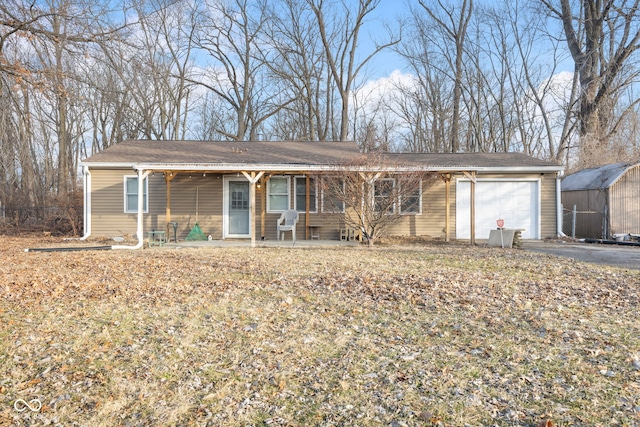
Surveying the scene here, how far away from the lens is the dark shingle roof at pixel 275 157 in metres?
13.7

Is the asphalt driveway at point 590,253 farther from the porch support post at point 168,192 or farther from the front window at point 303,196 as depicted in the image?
the porch support post at point 168,192

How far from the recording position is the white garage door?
15148 mm

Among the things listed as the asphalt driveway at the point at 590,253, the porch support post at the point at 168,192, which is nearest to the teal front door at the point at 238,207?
the porch support post at the point at 168,192

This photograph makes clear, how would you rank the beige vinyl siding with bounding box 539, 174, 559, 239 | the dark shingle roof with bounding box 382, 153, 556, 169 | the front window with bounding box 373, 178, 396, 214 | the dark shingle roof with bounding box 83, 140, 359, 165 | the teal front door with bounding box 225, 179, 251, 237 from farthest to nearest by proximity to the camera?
the beige vinyl siding with bounding box 539, 174, 559, 239 → the teal front door with bounding box 225, 179, 251, 237 → the dark shingle roof with bounding box 382, 153, 556, 169 → the dark shingle roof with bounding box 83, 140, 359, 165 → the front window with bounding box 373, 178, 396, 214

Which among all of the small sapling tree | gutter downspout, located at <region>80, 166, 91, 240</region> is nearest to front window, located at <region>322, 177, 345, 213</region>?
the small sapling tree

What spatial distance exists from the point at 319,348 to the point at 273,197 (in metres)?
10.9

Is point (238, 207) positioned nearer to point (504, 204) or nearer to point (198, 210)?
point (198, 210)

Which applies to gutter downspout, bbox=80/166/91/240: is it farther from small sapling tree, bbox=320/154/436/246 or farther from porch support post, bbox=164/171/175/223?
small sapling tree, bbox=320/154/436/246

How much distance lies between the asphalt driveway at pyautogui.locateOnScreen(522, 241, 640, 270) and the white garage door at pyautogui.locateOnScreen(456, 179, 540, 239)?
0.98 metres

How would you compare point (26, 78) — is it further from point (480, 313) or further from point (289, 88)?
point (289, 88)

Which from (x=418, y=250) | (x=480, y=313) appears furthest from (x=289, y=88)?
(x=480, y=313)

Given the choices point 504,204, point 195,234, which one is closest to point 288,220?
point 195,234

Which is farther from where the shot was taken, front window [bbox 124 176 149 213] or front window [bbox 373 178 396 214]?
front window [bbox 124 176 149 213]

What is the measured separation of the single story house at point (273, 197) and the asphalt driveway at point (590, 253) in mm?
1417
